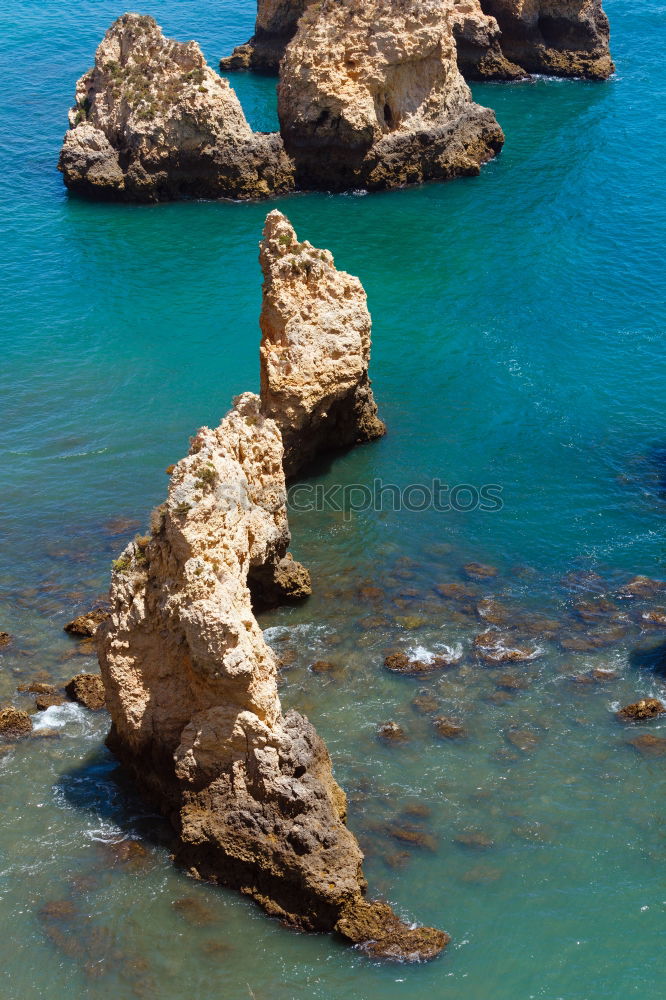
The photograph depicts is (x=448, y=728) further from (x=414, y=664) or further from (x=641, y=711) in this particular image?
(x=641, y=711)

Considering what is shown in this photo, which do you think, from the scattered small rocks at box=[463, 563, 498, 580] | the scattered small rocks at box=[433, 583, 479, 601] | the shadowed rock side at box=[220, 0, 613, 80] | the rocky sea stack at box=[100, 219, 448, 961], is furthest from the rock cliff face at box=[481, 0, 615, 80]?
the rocky sea stack at box=[100, 219, 448, 961]

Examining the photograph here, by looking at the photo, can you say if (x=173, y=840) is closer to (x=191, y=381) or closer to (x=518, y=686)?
(x=518, y=686)

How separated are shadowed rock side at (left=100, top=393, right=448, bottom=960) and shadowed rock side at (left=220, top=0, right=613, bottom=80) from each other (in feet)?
186

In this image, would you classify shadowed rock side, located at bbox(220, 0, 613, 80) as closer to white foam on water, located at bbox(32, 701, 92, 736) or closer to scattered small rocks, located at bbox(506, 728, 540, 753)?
scattered small rocks, located at bbox(506, 728, 540, 753)

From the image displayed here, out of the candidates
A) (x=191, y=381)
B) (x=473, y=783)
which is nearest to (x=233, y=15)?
(x=191, y=381)

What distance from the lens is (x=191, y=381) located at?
45.2 meters

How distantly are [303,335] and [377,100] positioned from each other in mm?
29209

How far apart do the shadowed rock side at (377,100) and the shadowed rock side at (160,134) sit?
7.30 feet

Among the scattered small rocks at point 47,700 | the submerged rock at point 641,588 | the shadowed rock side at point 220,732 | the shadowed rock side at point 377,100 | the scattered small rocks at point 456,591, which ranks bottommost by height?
the scattered small rocks at point 47,700

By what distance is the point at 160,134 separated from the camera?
59.4 metres

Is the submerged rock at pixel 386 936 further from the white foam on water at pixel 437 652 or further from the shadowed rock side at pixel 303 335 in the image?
the shadowed rock side at pixel 303 335

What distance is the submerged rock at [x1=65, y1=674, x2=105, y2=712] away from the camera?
28.2 meters

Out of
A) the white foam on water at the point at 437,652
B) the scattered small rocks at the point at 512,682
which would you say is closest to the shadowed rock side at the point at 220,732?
the white foam on water at the point at 437,652

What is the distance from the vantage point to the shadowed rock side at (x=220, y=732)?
869 inches
